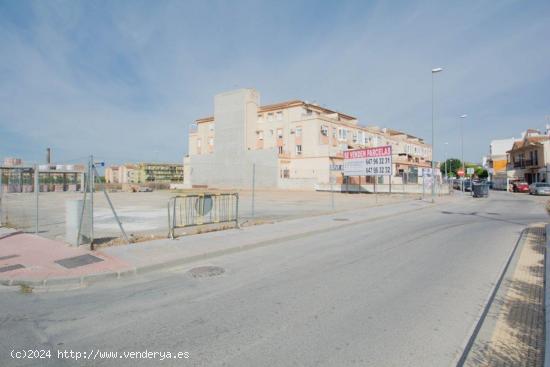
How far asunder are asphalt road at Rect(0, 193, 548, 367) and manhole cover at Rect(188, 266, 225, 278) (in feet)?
0.63

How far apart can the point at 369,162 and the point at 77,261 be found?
2860 centimetres

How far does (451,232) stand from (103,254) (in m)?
11.3

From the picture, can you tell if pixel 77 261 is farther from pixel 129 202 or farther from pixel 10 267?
pixel 129 202

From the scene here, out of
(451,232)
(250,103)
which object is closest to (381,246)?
(451,232)

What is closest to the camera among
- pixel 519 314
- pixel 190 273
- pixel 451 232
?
pixel 519 314

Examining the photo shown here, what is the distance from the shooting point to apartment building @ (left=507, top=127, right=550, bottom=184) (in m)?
48.6

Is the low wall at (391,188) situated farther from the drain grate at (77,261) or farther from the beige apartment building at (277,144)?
the drain grate at (77,261)

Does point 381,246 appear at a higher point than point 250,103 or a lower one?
lower

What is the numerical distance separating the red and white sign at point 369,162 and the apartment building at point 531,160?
3309 cm

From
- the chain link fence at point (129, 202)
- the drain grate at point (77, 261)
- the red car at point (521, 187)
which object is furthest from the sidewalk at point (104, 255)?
the red car at point (521, 187)

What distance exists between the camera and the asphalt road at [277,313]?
350 cm

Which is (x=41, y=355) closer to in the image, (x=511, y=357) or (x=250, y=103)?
(x=511, y=357)

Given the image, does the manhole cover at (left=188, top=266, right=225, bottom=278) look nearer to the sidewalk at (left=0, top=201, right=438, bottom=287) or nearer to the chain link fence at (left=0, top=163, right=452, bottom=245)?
the sidewalk at (left=0, top=201, right=438, bottom=287)

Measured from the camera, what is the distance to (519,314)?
4492 millimetres
